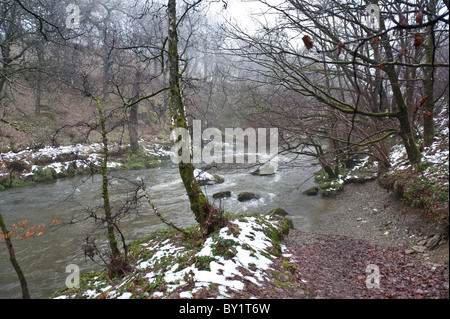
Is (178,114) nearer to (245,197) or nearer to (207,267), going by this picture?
(207,267)

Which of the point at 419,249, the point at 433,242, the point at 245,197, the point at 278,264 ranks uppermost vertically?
the point at 433,242

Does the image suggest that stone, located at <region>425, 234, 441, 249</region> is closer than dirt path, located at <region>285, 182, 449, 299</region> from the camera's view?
No

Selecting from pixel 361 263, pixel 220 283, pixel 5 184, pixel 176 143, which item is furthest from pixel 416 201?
pixel 5 184

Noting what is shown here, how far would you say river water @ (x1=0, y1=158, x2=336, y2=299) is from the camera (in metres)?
6.26

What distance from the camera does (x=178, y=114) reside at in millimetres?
5418

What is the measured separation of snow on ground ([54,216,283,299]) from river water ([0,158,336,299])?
103 centimetres

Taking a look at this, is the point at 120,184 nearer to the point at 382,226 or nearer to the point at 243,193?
the point at 243,193

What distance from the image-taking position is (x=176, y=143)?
5301 millimetres

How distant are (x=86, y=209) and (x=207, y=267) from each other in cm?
254

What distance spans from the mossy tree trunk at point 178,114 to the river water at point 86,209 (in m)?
1.23
